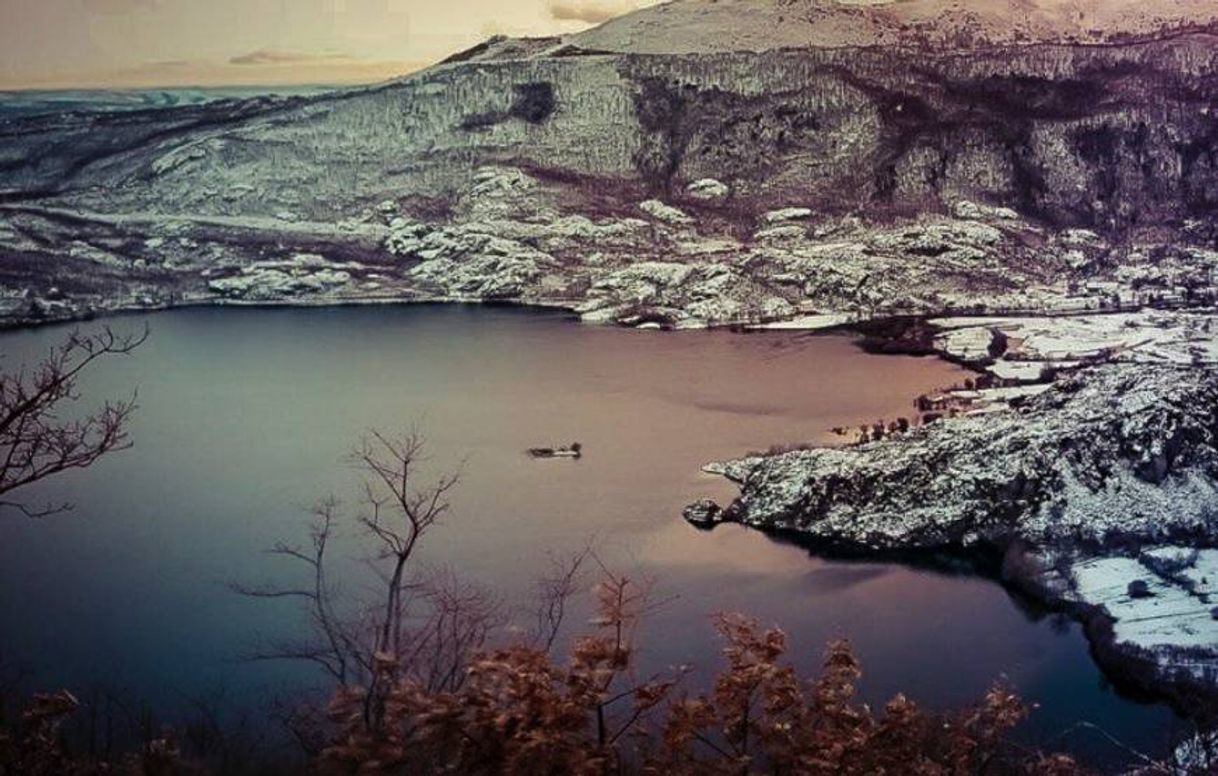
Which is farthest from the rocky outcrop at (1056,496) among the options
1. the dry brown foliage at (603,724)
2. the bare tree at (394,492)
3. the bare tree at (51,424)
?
the dry brown foliage at (603,724)

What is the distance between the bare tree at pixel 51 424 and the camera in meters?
3.16

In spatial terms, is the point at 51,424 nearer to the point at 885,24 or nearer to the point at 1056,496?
the point at 1056,496

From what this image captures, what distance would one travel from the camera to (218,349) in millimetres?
9352

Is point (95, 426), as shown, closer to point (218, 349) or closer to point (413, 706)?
point (218, 349)

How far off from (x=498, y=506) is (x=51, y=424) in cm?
284

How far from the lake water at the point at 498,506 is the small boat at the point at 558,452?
0.21ft

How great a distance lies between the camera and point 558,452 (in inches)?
286

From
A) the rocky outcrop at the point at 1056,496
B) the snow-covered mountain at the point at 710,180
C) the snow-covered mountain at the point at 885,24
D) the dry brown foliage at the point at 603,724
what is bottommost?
the rocky outcrop at the point at 1056,496

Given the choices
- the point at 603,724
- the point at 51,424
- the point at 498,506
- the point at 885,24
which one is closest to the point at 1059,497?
the point at 498,506

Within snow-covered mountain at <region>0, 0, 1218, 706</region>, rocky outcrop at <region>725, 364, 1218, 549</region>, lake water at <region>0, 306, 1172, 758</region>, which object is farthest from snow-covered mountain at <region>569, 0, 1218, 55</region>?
rocky outcrop at <region>725, 364, 1218, 549</region>

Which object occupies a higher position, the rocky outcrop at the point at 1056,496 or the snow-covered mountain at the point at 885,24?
the snow-covered mountain at the point at 885,24

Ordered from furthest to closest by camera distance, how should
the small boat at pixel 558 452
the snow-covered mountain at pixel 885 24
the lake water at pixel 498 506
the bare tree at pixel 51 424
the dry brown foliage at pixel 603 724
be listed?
the snow-covered mountain at pixel 885 24, the small boat at pixel 558 452, the lake water at pixel 498 506, the bare tree at pixel 51 424, the dry brown foliage at pixel 603 724

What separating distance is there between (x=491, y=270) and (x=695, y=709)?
882 cm

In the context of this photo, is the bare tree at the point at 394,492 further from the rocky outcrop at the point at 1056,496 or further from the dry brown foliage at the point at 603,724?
the dry brown foliage at the point at 603,724
